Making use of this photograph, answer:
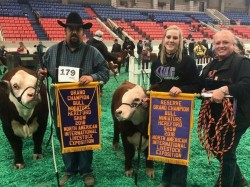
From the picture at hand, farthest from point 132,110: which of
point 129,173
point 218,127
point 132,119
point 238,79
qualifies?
point 238,79

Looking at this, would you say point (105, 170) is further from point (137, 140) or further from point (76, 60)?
point (76, 60)

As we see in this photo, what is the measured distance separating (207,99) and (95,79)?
130cm

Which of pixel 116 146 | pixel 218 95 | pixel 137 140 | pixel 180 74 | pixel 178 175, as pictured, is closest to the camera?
pixel 218 95

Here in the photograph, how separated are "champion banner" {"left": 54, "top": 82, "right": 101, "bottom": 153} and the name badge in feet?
0.41

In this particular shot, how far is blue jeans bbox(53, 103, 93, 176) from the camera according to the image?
3.65 metres

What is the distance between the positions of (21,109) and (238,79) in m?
2.66

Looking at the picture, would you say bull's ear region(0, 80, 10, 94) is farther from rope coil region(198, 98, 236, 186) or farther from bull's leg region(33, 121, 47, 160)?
rope coil region(198, 98, 236, 186)

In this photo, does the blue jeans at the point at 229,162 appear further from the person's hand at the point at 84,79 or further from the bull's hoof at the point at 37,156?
the bull's hoof at the point at 37,156

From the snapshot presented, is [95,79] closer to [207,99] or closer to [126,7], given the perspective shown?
[207,99]

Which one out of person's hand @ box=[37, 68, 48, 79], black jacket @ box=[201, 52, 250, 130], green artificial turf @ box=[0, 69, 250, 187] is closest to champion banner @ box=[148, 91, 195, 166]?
black jacket @ box=[201, 52, 250, 130]

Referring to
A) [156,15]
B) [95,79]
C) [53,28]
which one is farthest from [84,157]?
[156,15]

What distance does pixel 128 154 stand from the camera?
3.81m

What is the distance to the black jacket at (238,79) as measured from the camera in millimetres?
2658

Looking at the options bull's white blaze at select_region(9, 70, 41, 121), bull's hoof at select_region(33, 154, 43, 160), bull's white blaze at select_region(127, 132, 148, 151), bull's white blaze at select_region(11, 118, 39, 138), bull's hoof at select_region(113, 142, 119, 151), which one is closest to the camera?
bull's white blaze at select_region(9, 70, 41, 121)
